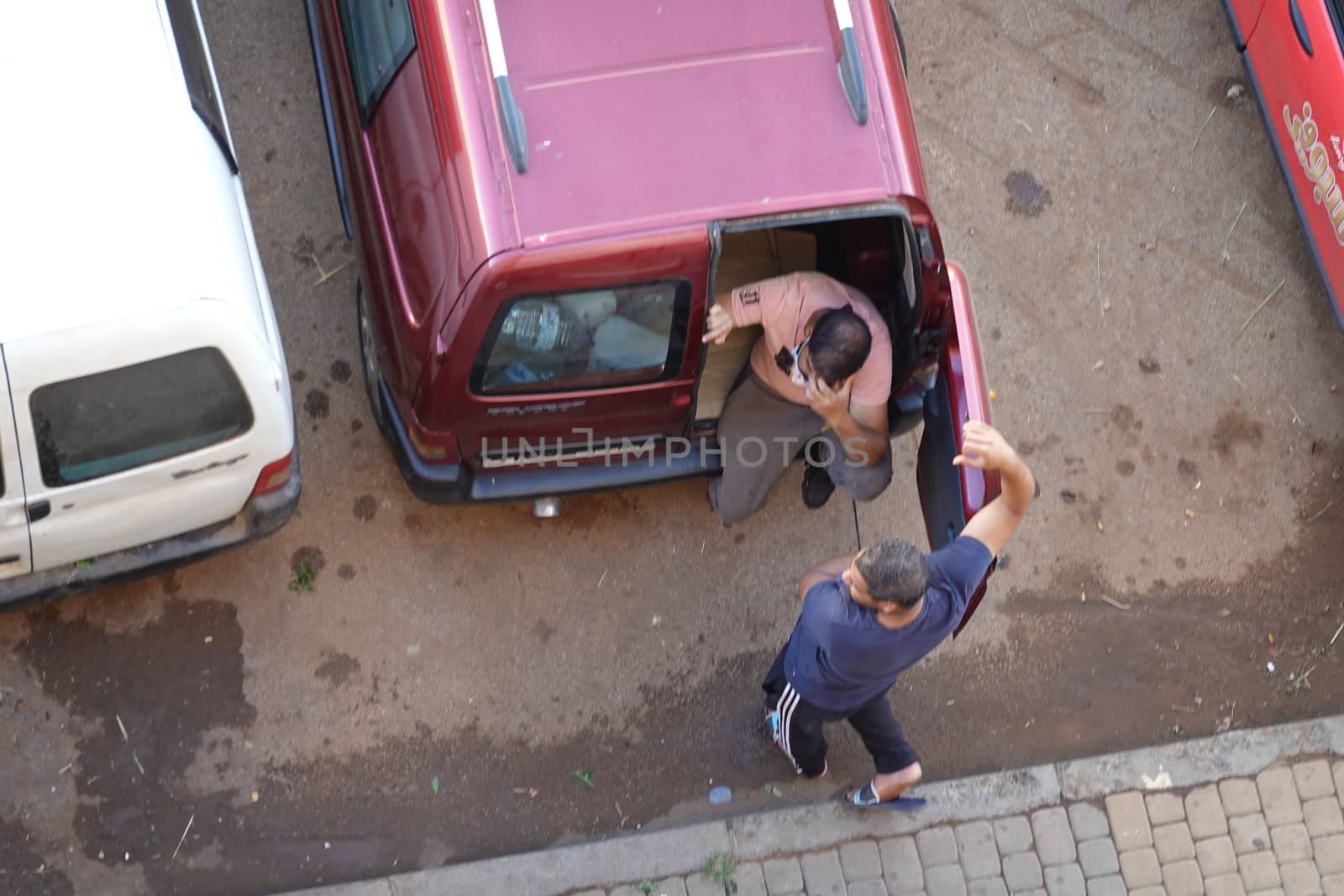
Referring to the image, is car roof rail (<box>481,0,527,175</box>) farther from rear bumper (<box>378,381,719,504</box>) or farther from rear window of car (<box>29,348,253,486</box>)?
rear bumper (<box>378,381,719,504</box>)

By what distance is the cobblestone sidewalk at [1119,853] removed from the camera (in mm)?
4820

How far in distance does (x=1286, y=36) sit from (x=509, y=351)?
13.7 ft

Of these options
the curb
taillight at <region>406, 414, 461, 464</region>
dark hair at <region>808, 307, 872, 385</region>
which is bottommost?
the curb

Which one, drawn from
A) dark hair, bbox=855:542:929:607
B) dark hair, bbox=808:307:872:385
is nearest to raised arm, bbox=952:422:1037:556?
dark hair, bbox=855:542:929:607

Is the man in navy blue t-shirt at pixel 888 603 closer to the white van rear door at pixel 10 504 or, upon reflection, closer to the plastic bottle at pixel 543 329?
the plastic bottle at pixel 543 329

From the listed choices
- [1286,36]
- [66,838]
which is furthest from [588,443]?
[1286,36]

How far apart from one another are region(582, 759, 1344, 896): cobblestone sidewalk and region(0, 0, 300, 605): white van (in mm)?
2252

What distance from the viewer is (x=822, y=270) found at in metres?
4.88

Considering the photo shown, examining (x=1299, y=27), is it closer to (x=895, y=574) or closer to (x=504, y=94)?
(x=895, y=574)

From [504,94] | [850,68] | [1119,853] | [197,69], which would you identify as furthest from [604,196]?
[1119,853]

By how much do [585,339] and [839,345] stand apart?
88 centimetres

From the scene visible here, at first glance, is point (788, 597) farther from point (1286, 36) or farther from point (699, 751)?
point (1286, 36)

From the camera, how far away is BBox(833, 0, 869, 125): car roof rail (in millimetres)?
3930

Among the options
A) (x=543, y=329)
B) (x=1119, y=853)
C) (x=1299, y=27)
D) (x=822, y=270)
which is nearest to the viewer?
(x=543, y=329)
